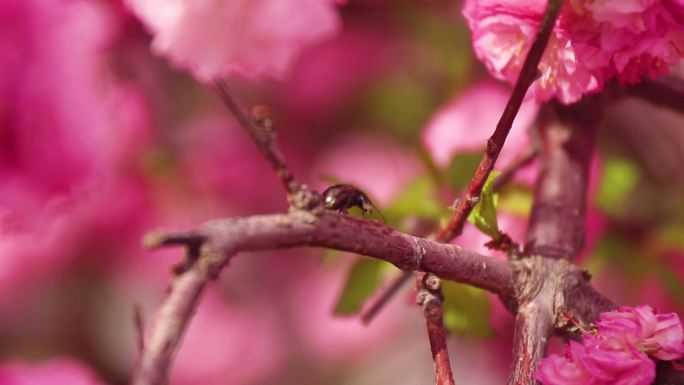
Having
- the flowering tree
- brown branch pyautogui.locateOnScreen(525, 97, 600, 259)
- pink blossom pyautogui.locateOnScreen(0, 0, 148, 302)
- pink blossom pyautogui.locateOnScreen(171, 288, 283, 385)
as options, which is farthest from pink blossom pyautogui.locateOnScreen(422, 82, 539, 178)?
pink blossom pyautogui.locateOnScreen(171, 288, 283, 385)

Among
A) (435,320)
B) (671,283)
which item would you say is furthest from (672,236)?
(435,320)

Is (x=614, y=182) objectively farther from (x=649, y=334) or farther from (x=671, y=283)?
(x=649, y=334)

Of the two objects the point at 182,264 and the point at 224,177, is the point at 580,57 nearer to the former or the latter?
the point at 182,264

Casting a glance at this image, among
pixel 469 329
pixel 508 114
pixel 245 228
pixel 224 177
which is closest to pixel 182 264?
pixel 245 228

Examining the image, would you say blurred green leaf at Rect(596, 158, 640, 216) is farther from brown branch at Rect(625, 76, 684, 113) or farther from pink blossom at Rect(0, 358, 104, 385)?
pink blossom at Rect(0, 358, 104, 385)

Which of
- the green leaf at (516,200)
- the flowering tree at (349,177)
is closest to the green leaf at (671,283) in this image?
the flowering tree at (349,177)

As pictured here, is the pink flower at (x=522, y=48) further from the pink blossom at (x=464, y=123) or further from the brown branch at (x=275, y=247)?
the pink blossom at (x=464, y=123)
